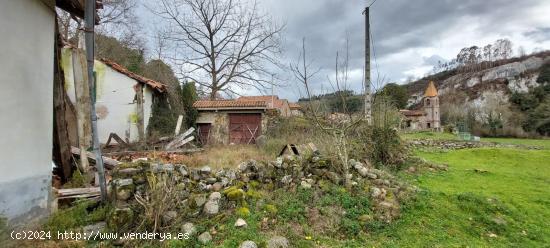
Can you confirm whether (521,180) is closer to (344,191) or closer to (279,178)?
(344,191)

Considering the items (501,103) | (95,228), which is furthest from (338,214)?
(501,103)

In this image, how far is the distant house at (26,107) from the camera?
3049mm

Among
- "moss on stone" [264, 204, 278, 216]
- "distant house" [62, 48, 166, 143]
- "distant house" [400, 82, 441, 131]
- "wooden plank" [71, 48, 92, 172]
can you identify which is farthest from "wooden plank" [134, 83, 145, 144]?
"distant house" [400, 82, 441, 131]

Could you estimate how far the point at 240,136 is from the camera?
668 inches

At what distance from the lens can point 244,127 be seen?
55.8 ft

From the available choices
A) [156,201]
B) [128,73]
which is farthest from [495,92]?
[156,201]

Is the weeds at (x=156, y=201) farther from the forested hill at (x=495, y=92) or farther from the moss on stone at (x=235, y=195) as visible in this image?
the forested hill at (x=495, y=92)

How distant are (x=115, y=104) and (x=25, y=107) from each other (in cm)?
1108

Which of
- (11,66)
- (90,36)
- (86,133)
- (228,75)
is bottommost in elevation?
(86,133)

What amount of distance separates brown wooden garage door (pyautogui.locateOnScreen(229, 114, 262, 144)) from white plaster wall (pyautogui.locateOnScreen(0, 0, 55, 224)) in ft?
42.6

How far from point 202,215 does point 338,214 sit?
2.10 metres

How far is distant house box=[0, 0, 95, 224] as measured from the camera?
120 inches

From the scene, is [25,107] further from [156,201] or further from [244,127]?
[244,127]

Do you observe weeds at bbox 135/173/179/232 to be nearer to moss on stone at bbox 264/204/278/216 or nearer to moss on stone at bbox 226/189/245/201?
moss on stone at bbox 226/189/245/201
